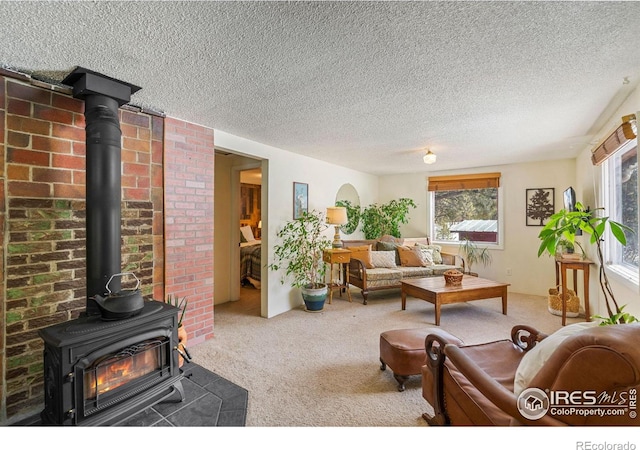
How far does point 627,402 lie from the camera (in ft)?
3.02

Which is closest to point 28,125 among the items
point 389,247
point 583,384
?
point 583,384

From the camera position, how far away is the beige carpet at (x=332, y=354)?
188cm

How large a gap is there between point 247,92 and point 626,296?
361 centimetres

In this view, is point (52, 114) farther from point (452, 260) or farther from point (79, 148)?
point (452, 260)

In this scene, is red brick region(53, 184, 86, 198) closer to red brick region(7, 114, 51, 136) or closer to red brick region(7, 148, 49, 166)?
red brick region(7, 148, 49, 166)

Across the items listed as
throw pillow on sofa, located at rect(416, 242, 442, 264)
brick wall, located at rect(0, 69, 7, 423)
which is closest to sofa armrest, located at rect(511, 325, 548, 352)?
throw pillow on sofa, located at rect(416, 242, 442, 264)

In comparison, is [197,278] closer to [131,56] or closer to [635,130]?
[131,56]

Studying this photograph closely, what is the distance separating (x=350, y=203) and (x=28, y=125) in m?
4.69

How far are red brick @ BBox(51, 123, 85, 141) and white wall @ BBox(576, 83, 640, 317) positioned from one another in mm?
3804

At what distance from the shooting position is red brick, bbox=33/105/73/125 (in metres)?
1.91

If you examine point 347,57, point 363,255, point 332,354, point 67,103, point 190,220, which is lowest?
point 332,354

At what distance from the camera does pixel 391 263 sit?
4.76m
